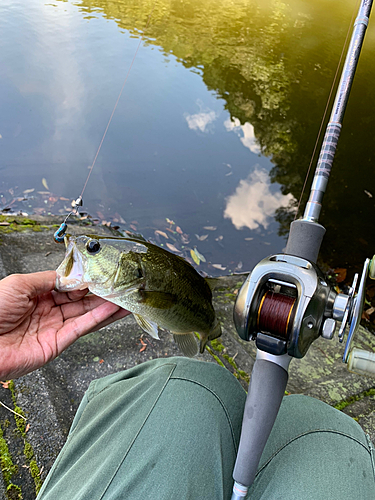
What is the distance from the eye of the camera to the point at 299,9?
13.7m

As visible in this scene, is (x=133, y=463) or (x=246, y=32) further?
(x=246, y=32)

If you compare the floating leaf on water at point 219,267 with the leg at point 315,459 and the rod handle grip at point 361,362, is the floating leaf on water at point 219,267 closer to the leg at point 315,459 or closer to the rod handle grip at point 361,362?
the leg at point 315,459

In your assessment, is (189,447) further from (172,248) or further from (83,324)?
(172,248)

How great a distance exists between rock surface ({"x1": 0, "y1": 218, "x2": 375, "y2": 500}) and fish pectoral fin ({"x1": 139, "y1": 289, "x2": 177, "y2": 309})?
81 centimetres

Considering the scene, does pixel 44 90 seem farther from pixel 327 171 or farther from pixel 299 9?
pixel 299 9

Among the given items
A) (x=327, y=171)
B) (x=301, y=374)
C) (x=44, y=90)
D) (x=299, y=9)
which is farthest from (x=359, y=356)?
(x=299, y=9)

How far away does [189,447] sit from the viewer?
4.93ft

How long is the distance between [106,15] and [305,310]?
40.4 ft

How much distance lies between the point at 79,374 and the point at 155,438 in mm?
986

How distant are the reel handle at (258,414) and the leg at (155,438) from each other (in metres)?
0.16

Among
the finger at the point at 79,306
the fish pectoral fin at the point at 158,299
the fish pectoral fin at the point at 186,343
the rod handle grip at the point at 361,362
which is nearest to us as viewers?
the rod handle grip at the point at 361,362

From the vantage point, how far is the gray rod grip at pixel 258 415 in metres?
1.39

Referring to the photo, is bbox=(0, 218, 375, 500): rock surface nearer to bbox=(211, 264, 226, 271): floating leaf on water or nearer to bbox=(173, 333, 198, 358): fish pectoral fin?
bbox=(173, 333, 198, 358): fish pectoral fin

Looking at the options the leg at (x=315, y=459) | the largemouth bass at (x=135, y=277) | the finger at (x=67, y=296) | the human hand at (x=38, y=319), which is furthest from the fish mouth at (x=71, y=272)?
the leg at (x=315, y=459)
